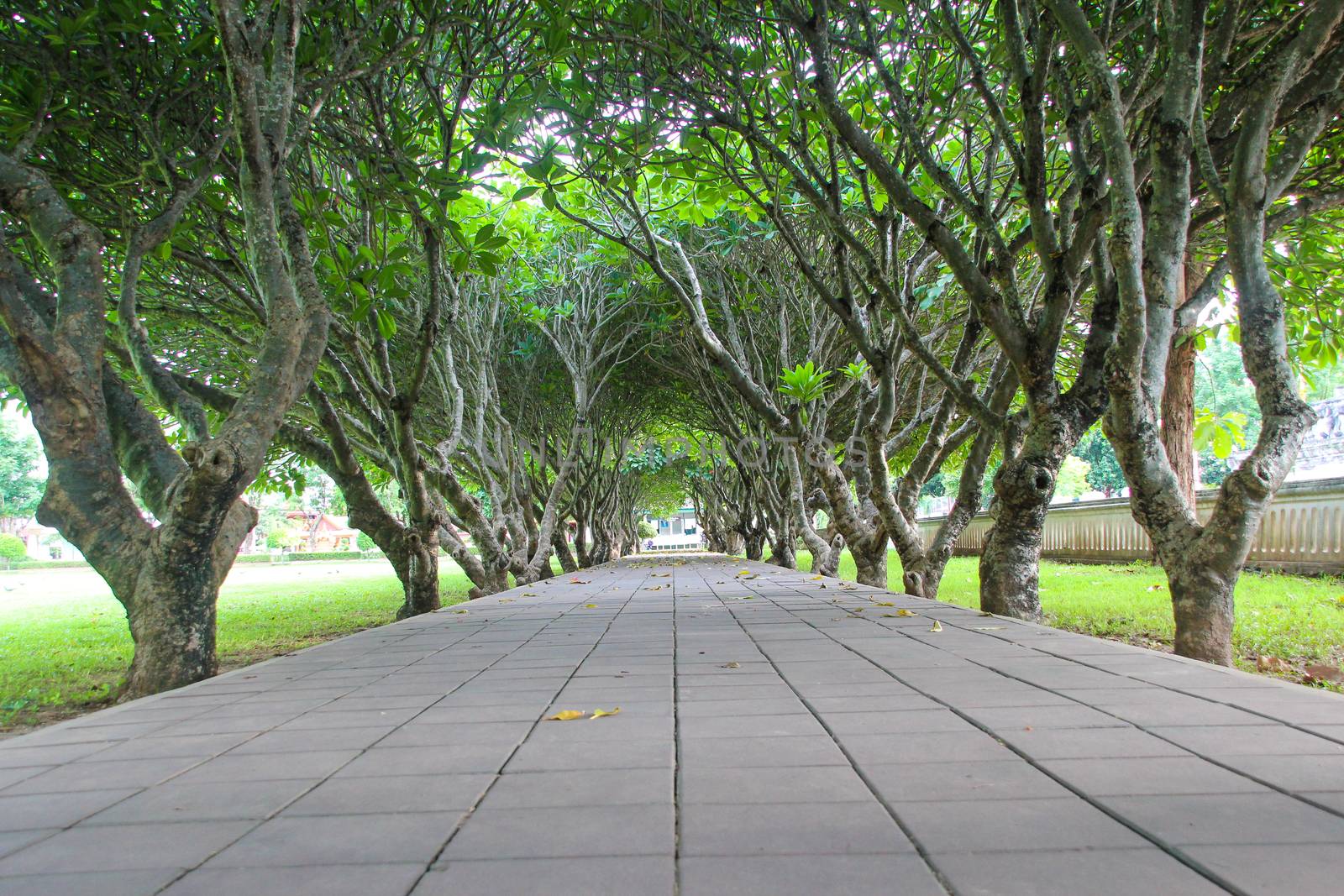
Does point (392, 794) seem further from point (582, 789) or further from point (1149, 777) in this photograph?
point (1149, 777)

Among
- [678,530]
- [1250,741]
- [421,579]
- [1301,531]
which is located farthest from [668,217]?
[678,530]

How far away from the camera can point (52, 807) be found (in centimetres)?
180

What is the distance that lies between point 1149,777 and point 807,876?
0.97 meters

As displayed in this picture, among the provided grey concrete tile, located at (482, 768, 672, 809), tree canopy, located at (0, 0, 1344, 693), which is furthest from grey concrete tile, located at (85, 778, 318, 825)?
tree canopy, located at (0, 0, 1344, 693)

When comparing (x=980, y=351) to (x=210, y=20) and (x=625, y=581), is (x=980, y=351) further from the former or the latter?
(x=210, y=20)

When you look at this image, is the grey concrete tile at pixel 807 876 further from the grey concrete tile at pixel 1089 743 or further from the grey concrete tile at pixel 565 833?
the grey concrete tile at pixel 1089 743

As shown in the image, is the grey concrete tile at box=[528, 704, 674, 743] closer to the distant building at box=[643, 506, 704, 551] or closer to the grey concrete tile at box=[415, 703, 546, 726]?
the grey concrete tile at box=[415, 703, 546, 726]

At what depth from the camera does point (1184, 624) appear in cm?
375

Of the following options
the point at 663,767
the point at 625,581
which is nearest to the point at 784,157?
the point at 663,767

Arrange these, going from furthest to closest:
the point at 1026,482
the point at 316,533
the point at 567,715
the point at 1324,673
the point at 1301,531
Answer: the point at 316,533 → the point at 1301,531 → the point at 1026,482 → the point at 1324,673 → the point at 567,715

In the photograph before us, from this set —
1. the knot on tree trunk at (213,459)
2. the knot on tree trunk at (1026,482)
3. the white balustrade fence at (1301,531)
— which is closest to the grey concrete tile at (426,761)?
the knot on tree trunk at (213,459)

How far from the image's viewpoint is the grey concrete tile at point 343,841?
4.77 feet

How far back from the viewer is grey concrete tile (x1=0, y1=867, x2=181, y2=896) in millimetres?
1348

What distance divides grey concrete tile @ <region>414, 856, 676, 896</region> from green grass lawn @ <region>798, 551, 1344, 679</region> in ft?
15.9
